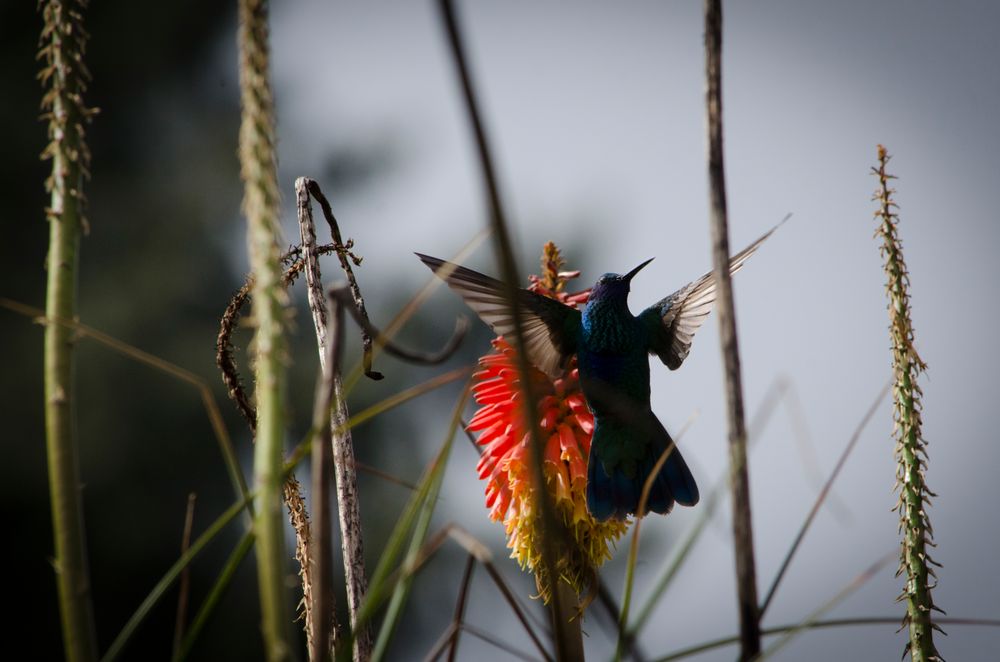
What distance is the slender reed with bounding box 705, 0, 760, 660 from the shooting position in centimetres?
44

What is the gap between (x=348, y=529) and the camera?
30.1 inches

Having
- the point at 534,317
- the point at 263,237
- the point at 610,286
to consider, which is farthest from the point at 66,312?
the point at 610,286

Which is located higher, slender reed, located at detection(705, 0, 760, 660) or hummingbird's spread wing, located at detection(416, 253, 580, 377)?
hummingbird's spread wing, located at detection(416, 253, 580, 377)

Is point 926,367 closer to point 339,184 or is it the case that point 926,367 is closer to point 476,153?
point 476,153

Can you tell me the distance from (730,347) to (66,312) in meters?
0.32

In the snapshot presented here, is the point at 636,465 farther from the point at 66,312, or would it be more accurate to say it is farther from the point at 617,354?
the point at 66,312

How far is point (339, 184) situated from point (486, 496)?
20.3 feet

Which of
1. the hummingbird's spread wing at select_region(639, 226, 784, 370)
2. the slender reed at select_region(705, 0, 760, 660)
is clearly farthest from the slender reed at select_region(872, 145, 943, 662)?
the hummingbird's spread wing at select_region(639, 226, 784, 370)

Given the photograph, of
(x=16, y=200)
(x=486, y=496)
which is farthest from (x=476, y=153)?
(x=16, y=200)

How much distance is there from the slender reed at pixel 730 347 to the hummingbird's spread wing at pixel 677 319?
2.93 feet

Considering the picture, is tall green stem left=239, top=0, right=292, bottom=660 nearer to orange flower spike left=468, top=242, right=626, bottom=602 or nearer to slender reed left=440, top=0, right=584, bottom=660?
slender reed left=440, top=0, right=584, bottom=660

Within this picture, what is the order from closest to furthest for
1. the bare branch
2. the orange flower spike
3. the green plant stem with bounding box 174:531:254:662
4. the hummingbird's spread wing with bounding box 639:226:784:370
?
the green plant stem with bounding box 174:531:254:662 < the bare branch < the orange flower spike < the hummingbird's spread wing with bounding box 639:226:784:370

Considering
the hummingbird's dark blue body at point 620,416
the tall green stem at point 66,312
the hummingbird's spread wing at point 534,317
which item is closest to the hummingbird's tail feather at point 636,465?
the hummingbird's dark blue body at point 620,416

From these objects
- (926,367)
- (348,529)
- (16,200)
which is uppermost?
(16,200)
